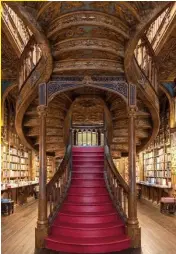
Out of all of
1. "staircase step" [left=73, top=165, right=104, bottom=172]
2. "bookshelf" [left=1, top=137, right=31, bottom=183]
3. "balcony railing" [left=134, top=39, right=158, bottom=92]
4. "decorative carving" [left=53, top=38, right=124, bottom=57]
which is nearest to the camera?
"decorative carving" [left=53, top=38, right=124, bottom=57]

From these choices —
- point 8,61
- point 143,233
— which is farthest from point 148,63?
point 8,61

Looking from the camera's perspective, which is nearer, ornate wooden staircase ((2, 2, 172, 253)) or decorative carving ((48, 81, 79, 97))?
ornate wooden staircase ((2, 2, 172, 253))

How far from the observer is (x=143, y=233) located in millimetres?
6012

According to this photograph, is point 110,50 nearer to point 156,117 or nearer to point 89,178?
point 156,117

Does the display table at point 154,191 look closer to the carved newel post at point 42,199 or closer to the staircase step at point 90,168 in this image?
the staircase step at point 90,168

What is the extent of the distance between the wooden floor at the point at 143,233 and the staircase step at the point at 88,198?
973mm

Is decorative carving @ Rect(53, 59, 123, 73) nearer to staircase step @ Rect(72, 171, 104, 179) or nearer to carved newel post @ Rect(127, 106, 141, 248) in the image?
carved newel post @ Rect(127, 106, 141, 248)

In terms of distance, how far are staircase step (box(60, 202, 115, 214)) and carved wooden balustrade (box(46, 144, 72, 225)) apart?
6.8 inches

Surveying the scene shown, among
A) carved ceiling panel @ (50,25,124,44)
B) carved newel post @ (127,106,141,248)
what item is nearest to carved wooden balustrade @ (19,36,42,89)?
carved ceiling panel @ (50,25,124,44)

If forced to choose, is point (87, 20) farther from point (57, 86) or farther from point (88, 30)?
point (57, 86)

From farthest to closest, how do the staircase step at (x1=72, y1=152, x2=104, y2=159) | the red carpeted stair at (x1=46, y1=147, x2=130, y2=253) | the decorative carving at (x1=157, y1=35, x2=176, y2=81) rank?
the staircase step at (x1=72, y1=152, x2=104, y2=159) → the decorative carving at (x1=157, y1=35, x2=176, y2=81) → the red carpeted stair at (x1=46, y1=147, x2=130, y2=253)

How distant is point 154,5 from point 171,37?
283 cm

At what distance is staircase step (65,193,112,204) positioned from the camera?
5945 millimetres

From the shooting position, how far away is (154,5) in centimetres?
406
